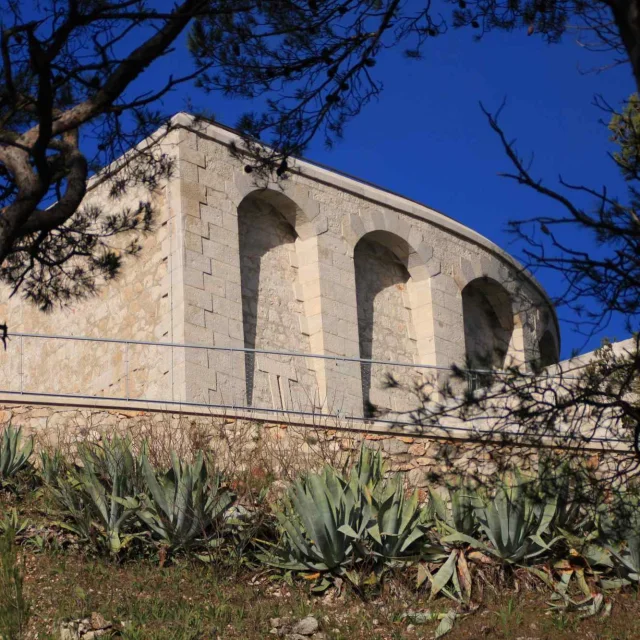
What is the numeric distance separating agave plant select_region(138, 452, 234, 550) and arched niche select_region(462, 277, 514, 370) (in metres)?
9.70

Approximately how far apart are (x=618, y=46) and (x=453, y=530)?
408cm

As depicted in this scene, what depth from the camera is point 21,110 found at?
7.34 metres

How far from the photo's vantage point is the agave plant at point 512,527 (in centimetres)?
888

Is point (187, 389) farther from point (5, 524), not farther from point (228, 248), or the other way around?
point (5, 524)

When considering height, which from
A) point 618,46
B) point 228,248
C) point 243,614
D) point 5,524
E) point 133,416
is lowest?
point 243,614

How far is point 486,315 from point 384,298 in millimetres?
2447

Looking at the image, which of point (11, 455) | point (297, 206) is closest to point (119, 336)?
point (297, 206)

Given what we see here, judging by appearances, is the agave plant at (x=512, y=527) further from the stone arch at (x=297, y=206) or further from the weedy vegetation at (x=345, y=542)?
the stone arch at (x=297, y=206)

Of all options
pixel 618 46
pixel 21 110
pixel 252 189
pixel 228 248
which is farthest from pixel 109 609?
pixel 252 189

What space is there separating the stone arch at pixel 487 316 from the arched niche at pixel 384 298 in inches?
48.8

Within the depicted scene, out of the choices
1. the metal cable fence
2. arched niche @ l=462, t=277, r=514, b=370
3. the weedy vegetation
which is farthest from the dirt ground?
arched niche @ l=462, t=277, r=514, b=370

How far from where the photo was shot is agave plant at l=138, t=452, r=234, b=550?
9.27m

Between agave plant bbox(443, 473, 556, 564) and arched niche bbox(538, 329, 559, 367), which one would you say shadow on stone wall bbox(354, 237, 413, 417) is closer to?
arched niche bbox(538, 329, 559, 367)

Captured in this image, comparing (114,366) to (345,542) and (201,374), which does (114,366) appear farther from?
(345,542)
